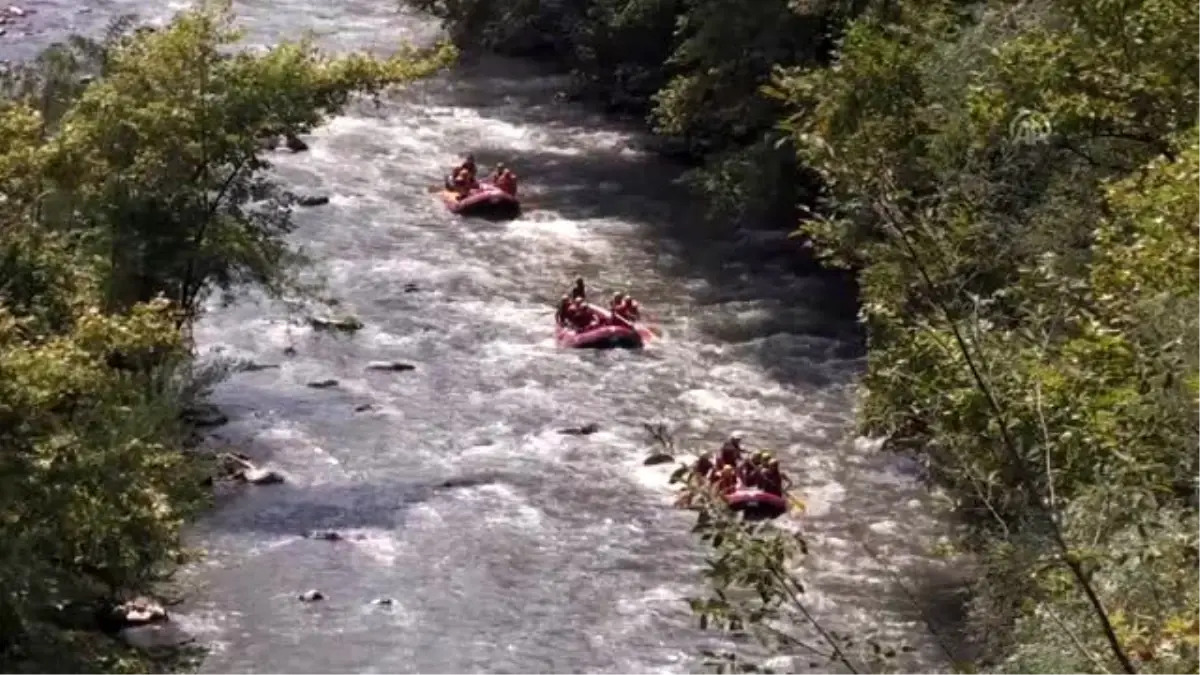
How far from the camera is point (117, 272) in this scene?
21.7 m

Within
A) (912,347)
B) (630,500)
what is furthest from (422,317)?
(912,347)

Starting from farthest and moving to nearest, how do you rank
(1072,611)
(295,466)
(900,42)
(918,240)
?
1. (900,42)
2. (295,466)
3. (1072,611)
4. (918,240)

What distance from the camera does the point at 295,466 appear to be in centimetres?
2255

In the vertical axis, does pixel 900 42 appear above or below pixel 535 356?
above

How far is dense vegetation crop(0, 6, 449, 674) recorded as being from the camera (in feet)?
43.3

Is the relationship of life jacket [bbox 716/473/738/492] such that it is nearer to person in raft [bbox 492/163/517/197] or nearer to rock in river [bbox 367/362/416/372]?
rock in river [bbox 367/362/416/372]

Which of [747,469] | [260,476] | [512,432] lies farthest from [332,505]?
[747,469]

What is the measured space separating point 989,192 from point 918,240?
42.1 feet

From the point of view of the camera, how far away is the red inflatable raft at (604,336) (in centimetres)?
A: 2653

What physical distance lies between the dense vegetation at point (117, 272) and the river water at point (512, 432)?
5.00 ft

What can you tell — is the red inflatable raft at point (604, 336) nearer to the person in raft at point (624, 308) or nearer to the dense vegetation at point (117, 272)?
the person in raft at point (624, 308)

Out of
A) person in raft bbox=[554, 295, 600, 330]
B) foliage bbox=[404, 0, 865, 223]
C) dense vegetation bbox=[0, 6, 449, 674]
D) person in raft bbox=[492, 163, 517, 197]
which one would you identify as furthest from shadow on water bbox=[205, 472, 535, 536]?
person in raft bbox=[492, 163, 517, 197]

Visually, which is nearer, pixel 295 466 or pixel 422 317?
pixel 295 466

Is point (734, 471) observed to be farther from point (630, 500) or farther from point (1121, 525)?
point (1121, 525)
